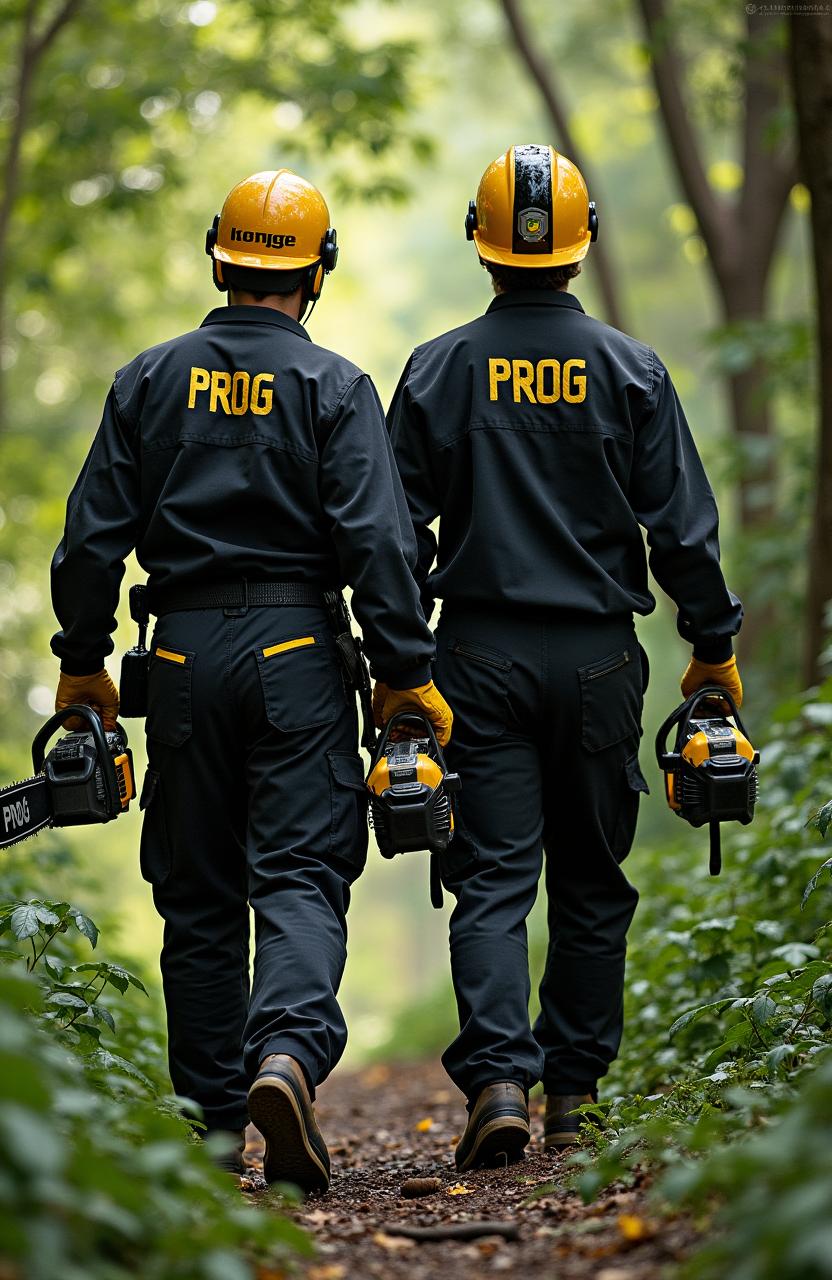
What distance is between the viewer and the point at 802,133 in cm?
602

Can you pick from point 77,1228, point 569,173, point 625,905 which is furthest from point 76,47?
point 77,1228

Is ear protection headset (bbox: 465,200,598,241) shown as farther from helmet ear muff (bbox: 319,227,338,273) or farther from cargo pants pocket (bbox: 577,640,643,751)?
→ cargo pants pocket (bbox: 577,640,643,751)

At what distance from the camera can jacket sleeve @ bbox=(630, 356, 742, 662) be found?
15.0ft

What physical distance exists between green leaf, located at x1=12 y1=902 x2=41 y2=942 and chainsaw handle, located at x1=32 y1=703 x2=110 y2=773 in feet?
2.32

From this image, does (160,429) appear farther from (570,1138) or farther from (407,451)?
(570,1138)

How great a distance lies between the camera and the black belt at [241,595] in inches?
163

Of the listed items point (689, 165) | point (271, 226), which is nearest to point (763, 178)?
point (689, 165)

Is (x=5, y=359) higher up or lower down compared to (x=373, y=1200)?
higher up

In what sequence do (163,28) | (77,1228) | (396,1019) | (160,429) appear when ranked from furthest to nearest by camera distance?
(396,1019) < (163,28) < (160,429) < (77,1228)

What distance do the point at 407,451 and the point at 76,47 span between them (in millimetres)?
10137

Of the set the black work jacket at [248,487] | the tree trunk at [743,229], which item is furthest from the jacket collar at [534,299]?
the tree trunk at [743,229]

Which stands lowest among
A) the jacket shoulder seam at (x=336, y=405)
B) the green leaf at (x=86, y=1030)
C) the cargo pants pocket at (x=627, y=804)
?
the green leaf at (x=86, y=1030)

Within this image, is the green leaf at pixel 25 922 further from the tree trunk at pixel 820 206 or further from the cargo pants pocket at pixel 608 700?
the tree trunk at pixel 820 206

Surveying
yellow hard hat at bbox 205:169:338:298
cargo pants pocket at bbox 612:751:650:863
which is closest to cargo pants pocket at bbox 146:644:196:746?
yellow hard hat at bbox 205:169:338:298
